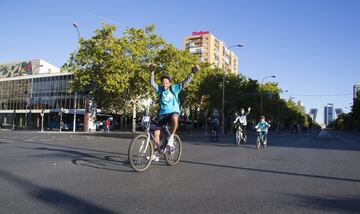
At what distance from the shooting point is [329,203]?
4777 millimetres

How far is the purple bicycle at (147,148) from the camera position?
272 inches

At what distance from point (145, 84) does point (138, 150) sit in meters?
31.0

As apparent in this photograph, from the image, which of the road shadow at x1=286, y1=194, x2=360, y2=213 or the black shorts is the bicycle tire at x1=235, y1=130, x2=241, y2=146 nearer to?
the black shorts

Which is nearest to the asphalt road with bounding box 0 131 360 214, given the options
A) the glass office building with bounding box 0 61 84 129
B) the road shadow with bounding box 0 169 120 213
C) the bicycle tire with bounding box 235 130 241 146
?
the road shadow with bounding box 0 169 120 213

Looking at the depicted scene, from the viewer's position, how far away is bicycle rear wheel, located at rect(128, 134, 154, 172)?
270 inches

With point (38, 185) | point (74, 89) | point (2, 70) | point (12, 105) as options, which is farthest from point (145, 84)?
point (2, 70)

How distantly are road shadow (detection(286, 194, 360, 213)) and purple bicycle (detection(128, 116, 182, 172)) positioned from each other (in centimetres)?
295

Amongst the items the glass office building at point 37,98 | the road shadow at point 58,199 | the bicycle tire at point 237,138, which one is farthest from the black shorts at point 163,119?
the glass office building at point 37,98

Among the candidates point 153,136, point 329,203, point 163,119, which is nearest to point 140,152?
point 153,136

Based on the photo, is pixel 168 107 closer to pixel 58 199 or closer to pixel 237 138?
pixel 58 199

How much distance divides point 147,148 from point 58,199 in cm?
277

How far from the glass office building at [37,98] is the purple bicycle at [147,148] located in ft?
180

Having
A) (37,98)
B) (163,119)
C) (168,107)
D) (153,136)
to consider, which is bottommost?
(153,136)

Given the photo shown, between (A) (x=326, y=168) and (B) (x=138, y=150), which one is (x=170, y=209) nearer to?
(B) (x=138, y=150)
